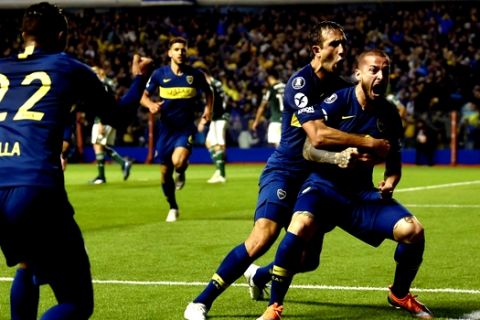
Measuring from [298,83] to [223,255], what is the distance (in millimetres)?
3943

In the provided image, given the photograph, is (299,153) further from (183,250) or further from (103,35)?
(103,35)

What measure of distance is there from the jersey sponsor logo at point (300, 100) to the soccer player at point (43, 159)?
2.14 m

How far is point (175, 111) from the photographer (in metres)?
15.2

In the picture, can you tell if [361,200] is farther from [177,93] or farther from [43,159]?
[177,93]

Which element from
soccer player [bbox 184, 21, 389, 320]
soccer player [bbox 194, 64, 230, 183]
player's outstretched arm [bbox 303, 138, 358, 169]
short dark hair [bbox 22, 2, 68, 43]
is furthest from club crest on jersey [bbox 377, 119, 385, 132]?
soccer player [bbox 194, 64, 230, 183]

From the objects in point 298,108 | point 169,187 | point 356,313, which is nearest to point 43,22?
point 298,108

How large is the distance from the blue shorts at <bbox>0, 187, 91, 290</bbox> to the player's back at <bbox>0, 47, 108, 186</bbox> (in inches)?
2.9

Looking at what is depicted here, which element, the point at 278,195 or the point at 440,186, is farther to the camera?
the point at 440,186

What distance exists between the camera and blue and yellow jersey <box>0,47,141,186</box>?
5.37 metres

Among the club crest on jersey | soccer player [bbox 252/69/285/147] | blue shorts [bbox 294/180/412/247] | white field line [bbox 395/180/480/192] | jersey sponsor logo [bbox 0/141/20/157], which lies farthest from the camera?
soccer player [bbox 252/69/285/147]

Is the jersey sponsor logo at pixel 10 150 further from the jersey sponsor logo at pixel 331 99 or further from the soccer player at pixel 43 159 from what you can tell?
the jersey sponsor logo at pixel 331 99

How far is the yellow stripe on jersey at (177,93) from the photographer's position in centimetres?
1545

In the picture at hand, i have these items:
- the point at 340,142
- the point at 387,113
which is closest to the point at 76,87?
the point at 340,142

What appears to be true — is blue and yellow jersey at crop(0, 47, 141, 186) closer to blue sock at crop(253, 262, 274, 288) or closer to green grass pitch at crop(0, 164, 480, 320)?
green grass pitch at crop(0, 164, 480, 320)
